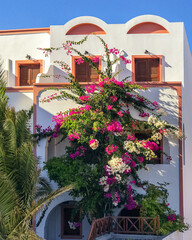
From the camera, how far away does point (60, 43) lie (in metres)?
19.5

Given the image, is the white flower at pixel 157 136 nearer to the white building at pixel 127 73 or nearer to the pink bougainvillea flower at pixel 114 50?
the white building at pixel 127 73

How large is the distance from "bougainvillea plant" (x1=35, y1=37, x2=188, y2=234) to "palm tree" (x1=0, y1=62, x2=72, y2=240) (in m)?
2.86

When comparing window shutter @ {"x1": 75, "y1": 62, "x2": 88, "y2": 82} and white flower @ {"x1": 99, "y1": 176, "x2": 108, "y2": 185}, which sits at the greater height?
window shutter @ {"x1": 75, "y1": 62, "x2": 88, "y2": 82}

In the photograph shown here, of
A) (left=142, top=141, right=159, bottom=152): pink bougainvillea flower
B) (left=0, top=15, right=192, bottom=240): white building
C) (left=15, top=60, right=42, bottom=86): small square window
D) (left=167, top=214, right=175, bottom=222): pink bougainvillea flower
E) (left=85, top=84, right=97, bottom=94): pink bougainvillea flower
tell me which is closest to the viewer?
(left=167, top=214, right=175, bottom=222): pink bougainvillea flower

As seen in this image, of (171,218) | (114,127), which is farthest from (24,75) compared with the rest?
(171,218)

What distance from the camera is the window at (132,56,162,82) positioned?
19562 mm

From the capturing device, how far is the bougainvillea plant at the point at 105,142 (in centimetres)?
1611

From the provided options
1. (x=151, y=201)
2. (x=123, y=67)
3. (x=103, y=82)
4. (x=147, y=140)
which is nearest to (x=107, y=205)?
(x=151, y=201)

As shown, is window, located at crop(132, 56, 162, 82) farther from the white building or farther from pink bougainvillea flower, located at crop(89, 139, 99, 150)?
pink bougainvillea flower, located at crop(89, 139, 99, 150)

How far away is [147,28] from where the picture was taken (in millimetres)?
19469

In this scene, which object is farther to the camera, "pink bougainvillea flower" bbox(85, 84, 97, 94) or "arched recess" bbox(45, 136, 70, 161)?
"arched recess" bbox(45, 136, 70, 161)

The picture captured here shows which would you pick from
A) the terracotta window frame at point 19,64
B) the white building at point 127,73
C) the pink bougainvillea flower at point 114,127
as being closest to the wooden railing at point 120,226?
the white building at point 127,73

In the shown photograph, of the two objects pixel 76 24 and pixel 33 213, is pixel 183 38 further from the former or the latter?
pixel 33 213

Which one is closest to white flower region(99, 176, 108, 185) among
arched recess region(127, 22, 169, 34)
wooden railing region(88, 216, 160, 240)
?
wooden railing region(88, 216, 160, 240)
